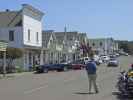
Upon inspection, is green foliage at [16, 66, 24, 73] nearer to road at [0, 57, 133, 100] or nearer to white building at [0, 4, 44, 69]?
white building at [0, 4, 44, 69]

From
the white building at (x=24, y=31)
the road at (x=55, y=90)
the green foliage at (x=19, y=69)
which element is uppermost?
the white building at (x=24, y=31)

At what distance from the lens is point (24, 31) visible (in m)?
58.1

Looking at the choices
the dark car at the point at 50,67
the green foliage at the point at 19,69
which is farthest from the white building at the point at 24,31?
the dark car at the point at 50,67

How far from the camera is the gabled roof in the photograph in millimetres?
58844

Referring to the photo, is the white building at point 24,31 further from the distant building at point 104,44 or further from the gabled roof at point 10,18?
the distant building at point 104,44

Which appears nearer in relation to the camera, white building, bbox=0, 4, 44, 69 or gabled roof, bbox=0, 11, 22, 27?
white building, bbox=0, 4, 44, 69

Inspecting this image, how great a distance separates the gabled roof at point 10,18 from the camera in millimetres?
58844

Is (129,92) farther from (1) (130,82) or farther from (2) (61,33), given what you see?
(2) (61,33)

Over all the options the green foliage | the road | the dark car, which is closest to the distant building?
the dark car

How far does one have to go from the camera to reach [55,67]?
55969mm

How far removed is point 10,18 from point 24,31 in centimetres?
363

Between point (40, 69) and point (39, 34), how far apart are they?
524 inches

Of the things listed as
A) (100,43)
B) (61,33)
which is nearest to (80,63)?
(61,33)

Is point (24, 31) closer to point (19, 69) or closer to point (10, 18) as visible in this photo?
point (10, 18)
